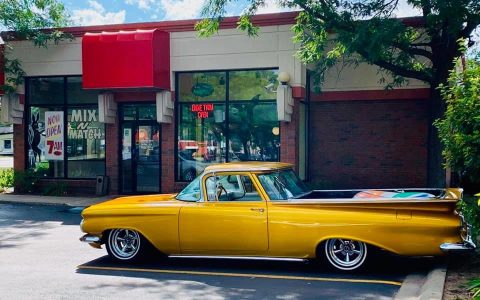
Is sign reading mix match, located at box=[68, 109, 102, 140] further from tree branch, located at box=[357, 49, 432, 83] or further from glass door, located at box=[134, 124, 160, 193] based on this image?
tree branch, located at box=[357, 49, 432, 83]

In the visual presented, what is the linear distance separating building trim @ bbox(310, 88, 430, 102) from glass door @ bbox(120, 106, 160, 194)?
17.5 ft

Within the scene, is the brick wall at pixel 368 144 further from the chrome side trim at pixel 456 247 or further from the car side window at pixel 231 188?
the chrome side trim at pixel 456 247

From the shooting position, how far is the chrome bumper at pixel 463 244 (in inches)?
271

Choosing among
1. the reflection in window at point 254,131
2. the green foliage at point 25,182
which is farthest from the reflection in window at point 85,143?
the reflection in window at point 254,131

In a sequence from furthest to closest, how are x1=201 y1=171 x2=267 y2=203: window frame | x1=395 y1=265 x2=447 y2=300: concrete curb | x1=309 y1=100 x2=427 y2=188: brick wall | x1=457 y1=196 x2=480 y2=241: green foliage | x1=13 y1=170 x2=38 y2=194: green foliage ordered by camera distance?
x1=13 y1=170 x2=38 y2=194: green foliage → x1=309 y1=100 x2=427 y2=188: brick wall → x1=201 y1=171 x2=267 y2=203: window frame → x1=457 y1=196 x2=480 y2=241: green foliage → x1=395 y1=265 x2=447 y2=300: concrete curb

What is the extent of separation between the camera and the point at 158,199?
8586mm

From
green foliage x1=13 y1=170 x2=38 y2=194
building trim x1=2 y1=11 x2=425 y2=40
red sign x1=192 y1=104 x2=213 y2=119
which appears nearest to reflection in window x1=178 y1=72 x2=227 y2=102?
red sign x1=192 y1=104 x2=213 y2=119

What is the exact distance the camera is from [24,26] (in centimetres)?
1800

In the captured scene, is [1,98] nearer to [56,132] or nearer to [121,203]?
[56,132]

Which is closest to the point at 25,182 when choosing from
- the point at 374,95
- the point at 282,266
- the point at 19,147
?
the point at 19,147

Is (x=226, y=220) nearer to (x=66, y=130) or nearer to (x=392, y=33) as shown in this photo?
(x=392, y=33)

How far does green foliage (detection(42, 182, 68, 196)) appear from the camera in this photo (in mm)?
18094

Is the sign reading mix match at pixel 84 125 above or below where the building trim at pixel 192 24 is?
below

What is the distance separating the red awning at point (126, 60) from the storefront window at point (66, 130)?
1942 millimetres
